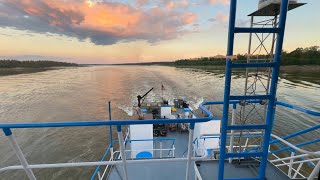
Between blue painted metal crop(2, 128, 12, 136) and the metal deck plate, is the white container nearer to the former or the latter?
the metal deck plate

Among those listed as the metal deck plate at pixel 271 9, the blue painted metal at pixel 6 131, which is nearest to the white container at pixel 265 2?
the metal deck plate at pixel 271 9

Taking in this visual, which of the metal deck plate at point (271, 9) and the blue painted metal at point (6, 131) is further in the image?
the metal deck plate at point (271, 9)

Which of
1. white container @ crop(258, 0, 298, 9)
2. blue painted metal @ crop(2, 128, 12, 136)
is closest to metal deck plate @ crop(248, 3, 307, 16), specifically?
white container @ crop(258, 0, 298, 9)

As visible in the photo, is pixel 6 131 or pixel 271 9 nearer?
pixel 6 131

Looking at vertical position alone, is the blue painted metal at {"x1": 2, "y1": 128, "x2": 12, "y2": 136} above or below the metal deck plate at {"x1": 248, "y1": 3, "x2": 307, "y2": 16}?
below

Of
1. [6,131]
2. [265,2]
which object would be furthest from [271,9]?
[6,131]

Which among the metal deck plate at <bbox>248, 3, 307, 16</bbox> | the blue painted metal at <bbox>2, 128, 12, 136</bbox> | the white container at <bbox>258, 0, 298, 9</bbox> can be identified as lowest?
the blue painted metal at <bbox>2, 128, 12, 136</bbox>

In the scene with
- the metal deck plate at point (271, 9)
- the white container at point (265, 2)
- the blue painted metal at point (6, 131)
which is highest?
the white container at point (265, 2)

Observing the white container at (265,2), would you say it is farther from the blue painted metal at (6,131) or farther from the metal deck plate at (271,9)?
the blue painted metal at (6,131)

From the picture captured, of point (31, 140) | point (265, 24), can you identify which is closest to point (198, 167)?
point (265, 24)

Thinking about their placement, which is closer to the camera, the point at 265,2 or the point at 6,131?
the point at 6,131

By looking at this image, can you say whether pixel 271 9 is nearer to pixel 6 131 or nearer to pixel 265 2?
pixel 265 2

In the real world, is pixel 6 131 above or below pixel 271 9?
below

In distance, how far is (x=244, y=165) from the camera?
3299mm
